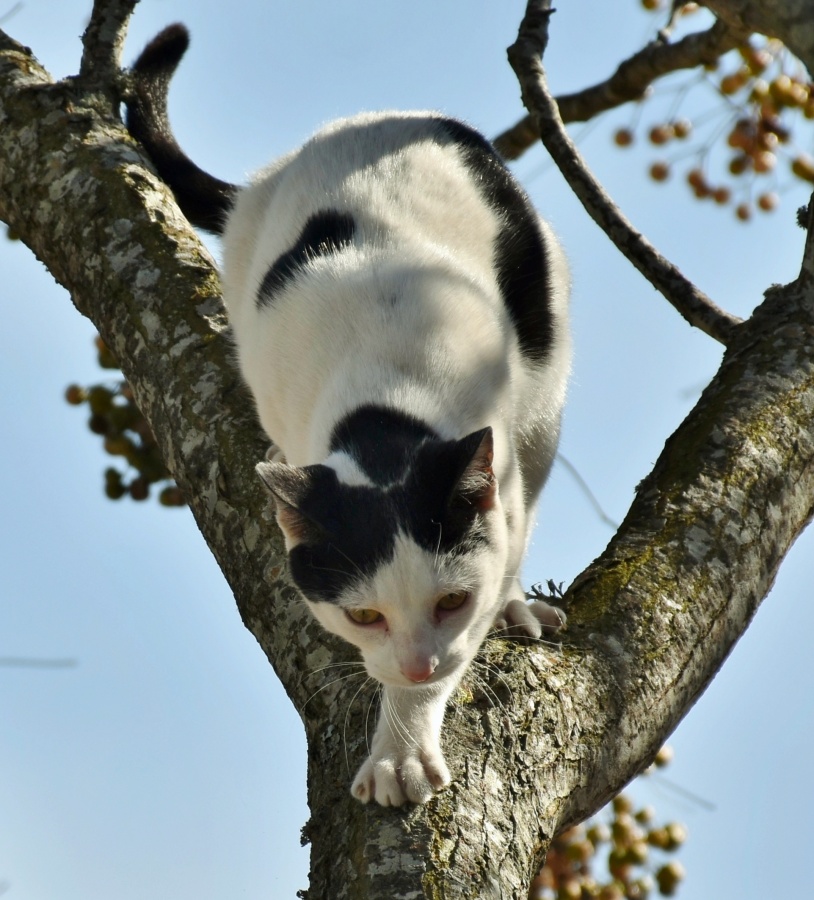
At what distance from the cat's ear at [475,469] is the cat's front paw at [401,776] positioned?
63 centimetres

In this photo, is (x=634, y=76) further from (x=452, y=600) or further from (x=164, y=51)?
(x=452, y=600)

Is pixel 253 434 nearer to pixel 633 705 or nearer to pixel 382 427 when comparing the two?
pixel 382 427

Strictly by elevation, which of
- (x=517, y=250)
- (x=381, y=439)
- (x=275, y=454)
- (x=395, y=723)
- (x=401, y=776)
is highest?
(x=517, y=250)

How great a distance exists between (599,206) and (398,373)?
1.81 meters

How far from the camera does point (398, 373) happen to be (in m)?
2.91

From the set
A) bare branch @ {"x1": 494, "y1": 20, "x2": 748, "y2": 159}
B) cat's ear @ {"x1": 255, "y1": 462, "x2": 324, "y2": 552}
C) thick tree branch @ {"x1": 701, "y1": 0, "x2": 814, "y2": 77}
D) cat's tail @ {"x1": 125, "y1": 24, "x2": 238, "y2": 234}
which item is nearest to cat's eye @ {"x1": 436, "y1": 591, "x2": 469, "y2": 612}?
cat's ear @ {"x1": 255, "y1": 462, "x2": 324, "y2": 552}

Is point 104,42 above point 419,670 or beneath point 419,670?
above

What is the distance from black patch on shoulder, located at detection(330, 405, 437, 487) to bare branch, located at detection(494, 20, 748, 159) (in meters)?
2.32

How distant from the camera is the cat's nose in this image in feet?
7.97

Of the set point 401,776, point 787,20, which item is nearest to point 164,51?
point 787,20

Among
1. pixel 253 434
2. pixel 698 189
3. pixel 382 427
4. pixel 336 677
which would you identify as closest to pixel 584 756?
pixel 336 677

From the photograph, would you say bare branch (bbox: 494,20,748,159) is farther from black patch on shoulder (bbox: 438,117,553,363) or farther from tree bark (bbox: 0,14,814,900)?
tree bark (bbox: 0,14,814,900)

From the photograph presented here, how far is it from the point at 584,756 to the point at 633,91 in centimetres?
372

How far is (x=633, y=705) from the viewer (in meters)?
2.55
